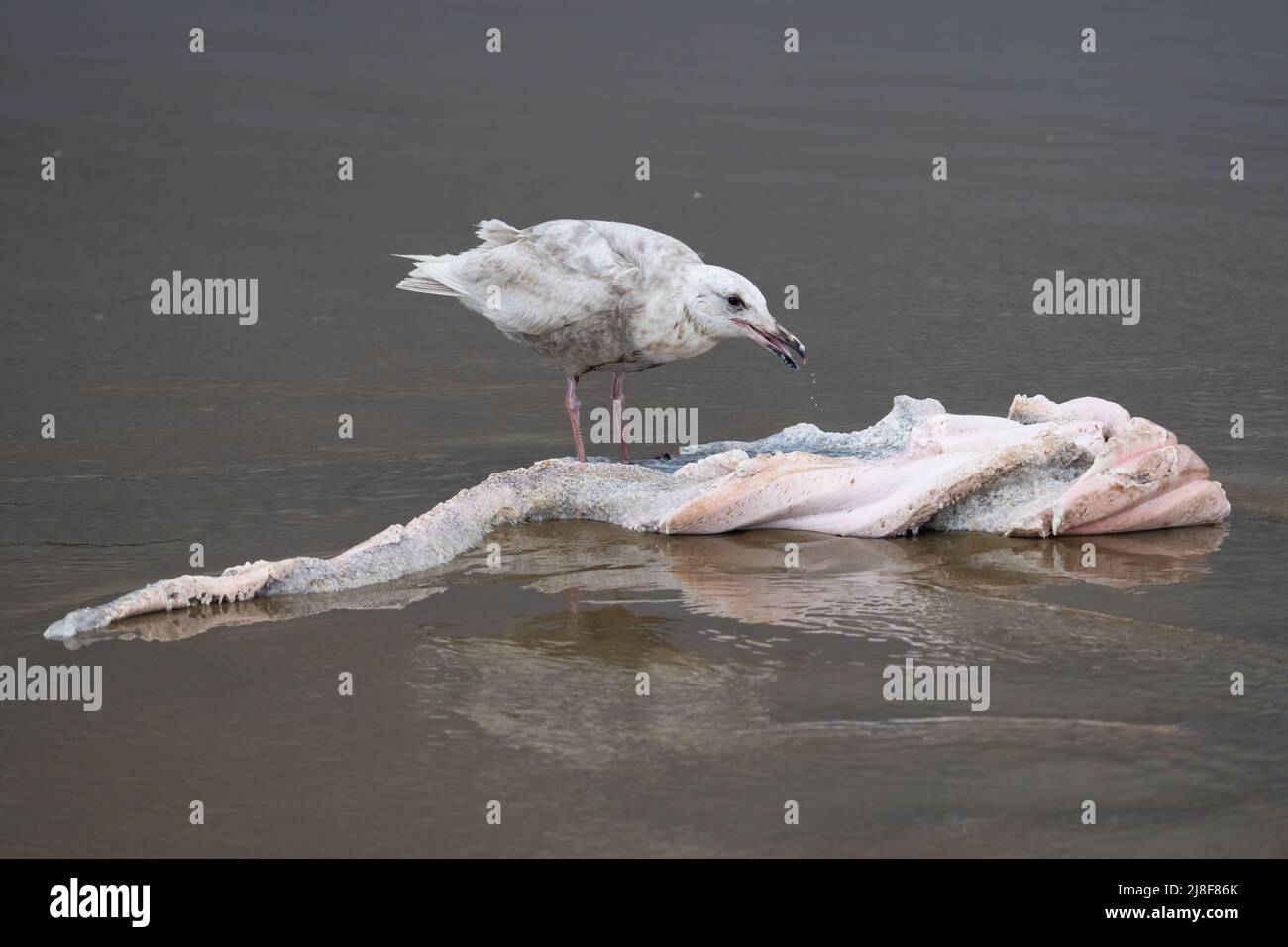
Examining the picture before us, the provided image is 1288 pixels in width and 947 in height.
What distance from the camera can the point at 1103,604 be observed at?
6.05 m

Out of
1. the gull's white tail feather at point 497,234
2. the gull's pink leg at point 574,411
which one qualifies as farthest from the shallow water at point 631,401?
the gull's white tail feather at point 497,234

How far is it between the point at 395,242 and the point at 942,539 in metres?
6.37

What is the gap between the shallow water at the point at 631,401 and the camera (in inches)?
185

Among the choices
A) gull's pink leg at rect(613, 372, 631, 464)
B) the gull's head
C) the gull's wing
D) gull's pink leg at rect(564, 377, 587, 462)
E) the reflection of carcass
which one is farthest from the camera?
gull's pink leg at rect(613, 372, 631, 464)

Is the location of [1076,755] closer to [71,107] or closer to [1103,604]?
[1103,604]

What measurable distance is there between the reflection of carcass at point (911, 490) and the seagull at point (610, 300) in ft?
1.79

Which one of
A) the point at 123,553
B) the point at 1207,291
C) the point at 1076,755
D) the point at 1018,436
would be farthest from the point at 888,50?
the point at 1076,755

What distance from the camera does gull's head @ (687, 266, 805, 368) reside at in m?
7.17

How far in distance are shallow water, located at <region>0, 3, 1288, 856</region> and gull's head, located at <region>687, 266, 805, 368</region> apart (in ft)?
3.05

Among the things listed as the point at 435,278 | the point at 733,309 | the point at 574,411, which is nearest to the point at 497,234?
the point at 435,278

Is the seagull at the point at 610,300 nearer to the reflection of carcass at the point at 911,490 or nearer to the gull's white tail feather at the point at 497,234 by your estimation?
the gull's white tail feather at the point at 497,234

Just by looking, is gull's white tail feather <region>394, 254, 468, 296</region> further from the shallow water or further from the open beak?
the open beak

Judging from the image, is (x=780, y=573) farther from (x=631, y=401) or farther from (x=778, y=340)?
(x=631, y=401)

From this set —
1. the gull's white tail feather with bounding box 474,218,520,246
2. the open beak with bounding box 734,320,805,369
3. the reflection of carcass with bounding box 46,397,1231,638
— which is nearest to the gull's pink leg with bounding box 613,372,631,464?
the reflection of carcass with bounding box 46,397,1231,638
